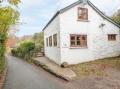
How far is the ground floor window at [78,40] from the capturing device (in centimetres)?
2262

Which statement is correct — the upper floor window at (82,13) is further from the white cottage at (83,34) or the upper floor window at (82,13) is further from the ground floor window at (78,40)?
the ground floor window at (78,40)

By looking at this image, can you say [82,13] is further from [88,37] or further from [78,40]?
[78,40]

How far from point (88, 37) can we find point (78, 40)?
53.2 inches

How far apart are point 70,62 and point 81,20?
4.91m

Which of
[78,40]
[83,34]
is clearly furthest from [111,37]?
[78,40]

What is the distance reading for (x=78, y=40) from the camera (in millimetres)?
22984

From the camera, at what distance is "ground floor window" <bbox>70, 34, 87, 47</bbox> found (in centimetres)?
2262

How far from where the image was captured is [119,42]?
2589 centimetres

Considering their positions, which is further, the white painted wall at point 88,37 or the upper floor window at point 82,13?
the upper floor window at point 82,13

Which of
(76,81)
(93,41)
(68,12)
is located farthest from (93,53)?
(76,81)

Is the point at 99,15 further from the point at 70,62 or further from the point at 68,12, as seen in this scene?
the point at 70,62

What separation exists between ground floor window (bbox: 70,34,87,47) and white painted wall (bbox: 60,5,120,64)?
41cm

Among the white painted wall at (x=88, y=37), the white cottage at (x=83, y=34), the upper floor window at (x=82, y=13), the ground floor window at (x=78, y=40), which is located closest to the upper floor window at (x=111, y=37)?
the white cottage at (x=83, y=34)

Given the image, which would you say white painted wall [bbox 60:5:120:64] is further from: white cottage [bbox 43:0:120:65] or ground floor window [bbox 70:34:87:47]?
ground floor window [bbox 70:34:87:47]
